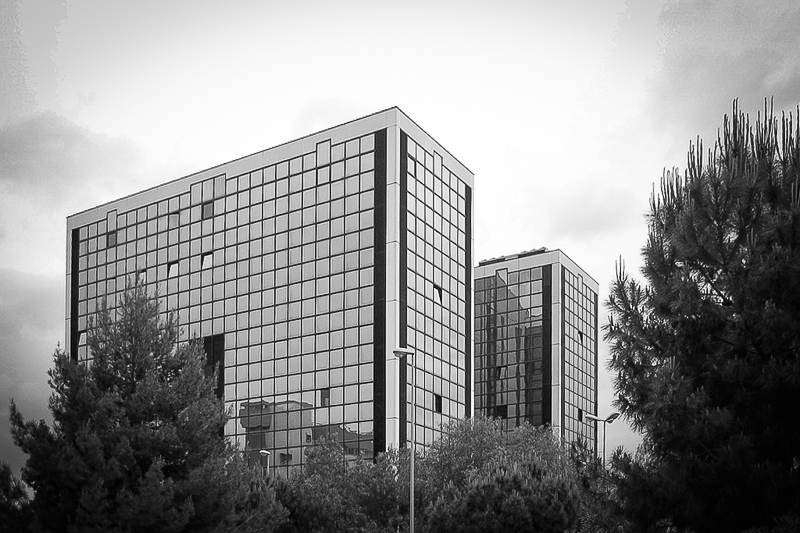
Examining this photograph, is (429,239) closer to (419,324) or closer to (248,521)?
(419,324)

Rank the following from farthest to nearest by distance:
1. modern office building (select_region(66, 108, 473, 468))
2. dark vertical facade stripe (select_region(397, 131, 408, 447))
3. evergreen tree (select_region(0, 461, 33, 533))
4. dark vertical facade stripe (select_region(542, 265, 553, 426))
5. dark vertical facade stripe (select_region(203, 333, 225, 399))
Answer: dark vertical facade stripe (select_region(542, 265, 553, 426))
dark vertical facade stripe (select_region(203, 333, 225, 399))
modern office building (select_region(66, 108, 473, 468))
dark vertical facade stripe (select_region(397, 131, 408, 447))
evergreen tree (select_region(0, 461, 33, 533))

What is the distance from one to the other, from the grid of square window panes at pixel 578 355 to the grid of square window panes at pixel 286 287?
133ft

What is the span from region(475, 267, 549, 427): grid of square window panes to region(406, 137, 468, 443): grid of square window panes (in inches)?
1182

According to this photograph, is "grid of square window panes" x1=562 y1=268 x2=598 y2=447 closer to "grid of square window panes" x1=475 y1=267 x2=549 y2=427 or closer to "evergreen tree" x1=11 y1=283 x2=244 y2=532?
"grid of square window panes" x1=475 y1=267 x2=549 y2=427

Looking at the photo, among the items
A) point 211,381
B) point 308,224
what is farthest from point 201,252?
point 211,381

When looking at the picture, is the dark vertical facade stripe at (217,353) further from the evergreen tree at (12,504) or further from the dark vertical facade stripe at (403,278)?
the evergreen tree at (12,504)

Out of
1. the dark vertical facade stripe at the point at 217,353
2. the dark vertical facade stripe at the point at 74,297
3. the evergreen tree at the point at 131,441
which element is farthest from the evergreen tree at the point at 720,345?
the dark vertical facade stripe at the point at 74,297

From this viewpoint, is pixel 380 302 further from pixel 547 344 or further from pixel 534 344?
pixel 534 344

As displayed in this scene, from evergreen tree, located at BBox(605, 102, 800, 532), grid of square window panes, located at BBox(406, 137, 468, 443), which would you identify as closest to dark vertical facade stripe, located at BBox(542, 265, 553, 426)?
grid of square window panes, located at BBox(406, 137, 468, 443)

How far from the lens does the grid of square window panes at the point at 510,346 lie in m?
101

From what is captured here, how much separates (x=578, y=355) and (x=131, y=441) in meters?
85.4

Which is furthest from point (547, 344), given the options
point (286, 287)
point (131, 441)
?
point (131, 441)

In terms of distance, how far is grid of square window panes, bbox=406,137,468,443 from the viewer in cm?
6619

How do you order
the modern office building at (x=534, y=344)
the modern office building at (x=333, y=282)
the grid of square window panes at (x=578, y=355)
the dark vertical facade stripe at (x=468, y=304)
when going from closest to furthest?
the modern office building at (x=333, y=282)
the dark vertical facade stripe at (x=468, y=304)
the modern office building at (x=534, y=344)
the grid of square window panes at (x=578, y=355)
